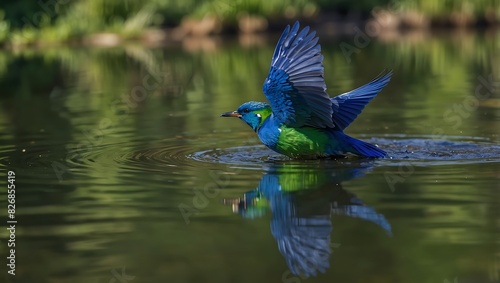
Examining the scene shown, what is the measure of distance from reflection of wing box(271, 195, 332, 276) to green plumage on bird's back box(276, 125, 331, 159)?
5.31ft

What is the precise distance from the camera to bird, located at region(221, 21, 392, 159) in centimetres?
802

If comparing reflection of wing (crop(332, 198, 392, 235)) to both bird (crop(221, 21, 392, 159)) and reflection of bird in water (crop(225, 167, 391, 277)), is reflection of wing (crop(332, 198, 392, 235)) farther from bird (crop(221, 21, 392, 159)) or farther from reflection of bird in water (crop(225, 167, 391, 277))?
bird (crop(221, 21, 392, 159))

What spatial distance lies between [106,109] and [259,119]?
17.1 feet

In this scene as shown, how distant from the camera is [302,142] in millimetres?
8273

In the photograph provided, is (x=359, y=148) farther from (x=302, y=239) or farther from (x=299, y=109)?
(x=302, y=239)

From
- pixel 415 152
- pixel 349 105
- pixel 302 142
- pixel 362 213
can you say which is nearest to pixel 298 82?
pixel 302 142

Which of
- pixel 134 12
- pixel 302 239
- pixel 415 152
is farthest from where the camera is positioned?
pixel 134 12

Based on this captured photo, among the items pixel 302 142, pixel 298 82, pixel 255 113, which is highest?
pixel 298 82

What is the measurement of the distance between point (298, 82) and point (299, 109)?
22 cm

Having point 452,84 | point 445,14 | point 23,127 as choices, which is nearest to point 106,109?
point 23,127

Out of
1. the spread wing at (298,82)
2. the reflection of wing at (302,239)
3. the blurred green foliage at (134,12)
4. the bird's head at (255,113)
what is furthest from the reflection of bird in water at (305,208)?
the blurred green foliage at (134,12)

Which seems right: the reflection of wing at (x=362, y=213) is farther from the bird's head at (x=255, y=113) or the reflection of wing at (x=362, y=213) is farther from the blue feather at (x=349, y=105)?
the blue feather at (x=349, y=105)

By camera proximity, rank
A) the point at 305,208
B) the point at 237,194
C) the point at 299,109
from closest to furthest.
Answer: the point at 305,208, the point at 237,194, the point at 299,109

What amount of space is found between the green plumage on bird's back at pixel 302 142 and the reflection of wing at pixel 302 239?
1.62 meters
